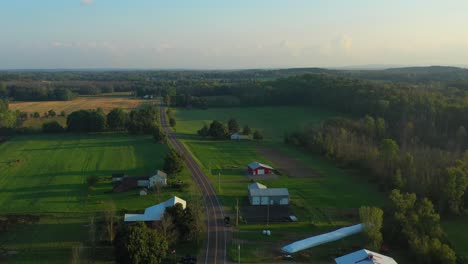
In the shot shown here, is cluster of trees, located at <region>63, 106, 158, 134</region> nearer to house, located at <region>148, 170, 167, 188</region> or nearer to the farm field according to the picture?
the farm field

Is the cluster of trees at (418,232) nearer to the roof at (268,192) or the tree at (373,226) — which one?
the tree at (373,226)

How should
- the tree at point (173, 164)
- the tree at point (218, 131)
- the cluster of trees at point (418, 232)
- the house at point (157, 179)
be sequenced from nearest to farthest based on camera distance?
the cluster of trees at point (418, 232) < the house at point (157, 179) < the tree at point (173, 164) < the tree at point (218, 131)

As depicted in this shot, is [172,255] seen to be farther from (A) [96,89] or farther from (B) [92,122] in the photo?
(A) [96,89]

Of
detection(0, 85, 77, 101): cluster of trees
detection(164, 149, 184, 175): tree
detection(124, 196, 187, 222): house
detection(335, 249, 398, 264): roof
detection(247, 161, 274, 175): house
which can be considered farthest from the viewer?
detection(0, 85, 77, 101): cluster of trees

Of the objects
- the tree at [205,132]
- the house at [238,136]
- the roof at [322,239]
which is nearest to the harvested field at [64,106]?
the tree at [205,132]

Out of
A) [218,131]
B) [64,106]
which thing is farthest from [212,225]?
[64,106]

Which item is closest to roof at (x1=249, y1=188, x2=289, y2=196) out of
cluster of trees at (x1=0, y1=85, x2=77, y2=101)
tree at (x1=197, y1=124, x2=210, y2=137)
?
tree at (x1=197, y1=124, x2=210, y2=137)

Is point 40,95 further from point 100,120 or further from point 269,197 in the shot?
point 269,197

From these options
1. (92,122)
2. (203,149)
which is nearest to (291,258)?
(203,149)
